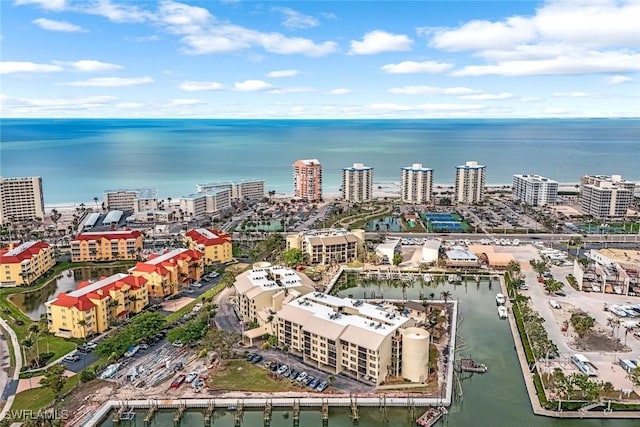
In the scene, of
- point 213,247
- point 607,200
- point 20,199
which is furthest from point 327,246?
point 20,199

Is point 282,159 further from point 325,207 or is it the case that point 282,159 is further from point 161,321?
point 161,321

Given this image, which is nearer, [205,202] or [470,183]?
[205,202]

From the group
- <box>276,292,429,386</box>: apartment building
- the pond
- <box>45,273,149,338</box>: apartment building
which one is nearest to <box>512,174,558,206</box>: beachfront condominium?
<box>276,292,429,386</box>: apartment building

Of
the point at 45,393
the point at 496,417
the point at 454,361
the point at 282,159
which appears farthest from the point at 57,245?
the point at 282,159

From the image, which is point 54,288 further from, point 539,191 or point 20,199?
point 539,191

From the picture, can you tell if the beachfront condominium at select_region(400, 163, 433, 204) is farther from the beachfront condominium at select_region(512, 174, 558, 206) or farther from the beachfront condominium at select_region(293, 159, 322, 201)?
the beachfront condominium at select_region(512, 174, 558, 206)

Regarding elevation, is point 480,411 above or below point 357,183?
below
